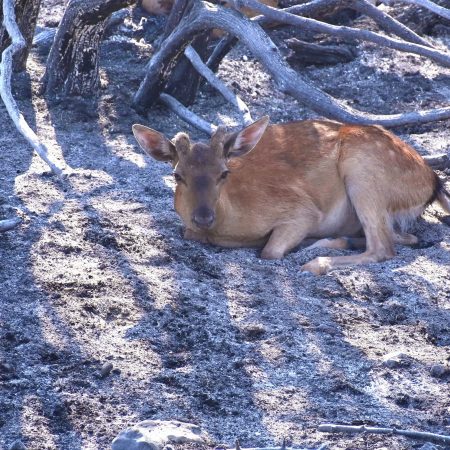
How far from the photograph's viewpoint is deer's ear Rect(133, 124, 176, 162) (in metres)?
7.80

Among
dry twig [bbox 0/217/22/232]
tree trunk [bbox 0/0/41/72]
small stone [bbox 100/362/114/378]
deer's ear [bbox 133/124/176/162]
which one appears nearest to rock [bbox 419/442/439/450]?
small stone [bbox 100/362/114/378]

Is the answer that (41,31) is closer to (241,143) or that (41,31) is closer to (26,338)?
(241,143)

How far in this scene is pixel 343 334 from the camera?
613 cm

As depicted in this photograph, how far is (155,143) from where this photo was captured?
25.8 ft

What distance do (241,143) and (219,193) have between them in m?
0.43

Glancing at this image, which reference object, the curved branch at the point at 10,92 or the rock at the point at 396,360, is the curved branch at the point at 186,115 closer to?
the curved branch at the point at 10,92

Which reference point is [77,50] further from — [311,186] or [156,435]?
Answer: [156,435]

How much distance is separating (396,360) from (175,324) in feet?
4.13

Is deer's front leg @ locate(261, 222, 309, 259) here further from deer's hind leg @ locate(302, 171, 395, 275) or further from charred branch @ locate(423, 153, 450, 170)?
charred branch @ locate(423, 153, 450, 170)

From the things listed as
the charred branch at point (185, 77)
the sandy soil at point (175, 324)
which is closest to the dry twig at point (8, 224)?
the sandy soil at point (175, 324)

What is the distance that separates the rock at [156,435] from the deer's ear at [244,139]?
10.8 feet

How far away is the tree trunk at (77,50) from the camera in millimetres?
9531

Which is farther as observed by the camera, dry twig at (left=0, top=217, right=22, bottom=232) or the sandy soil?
dry twig at (left=0, top=217, right=22, bottom=232)

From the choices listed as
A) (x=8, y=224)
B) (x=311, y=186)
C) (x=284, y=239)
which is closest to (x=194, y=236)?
(x=284, y=239)
